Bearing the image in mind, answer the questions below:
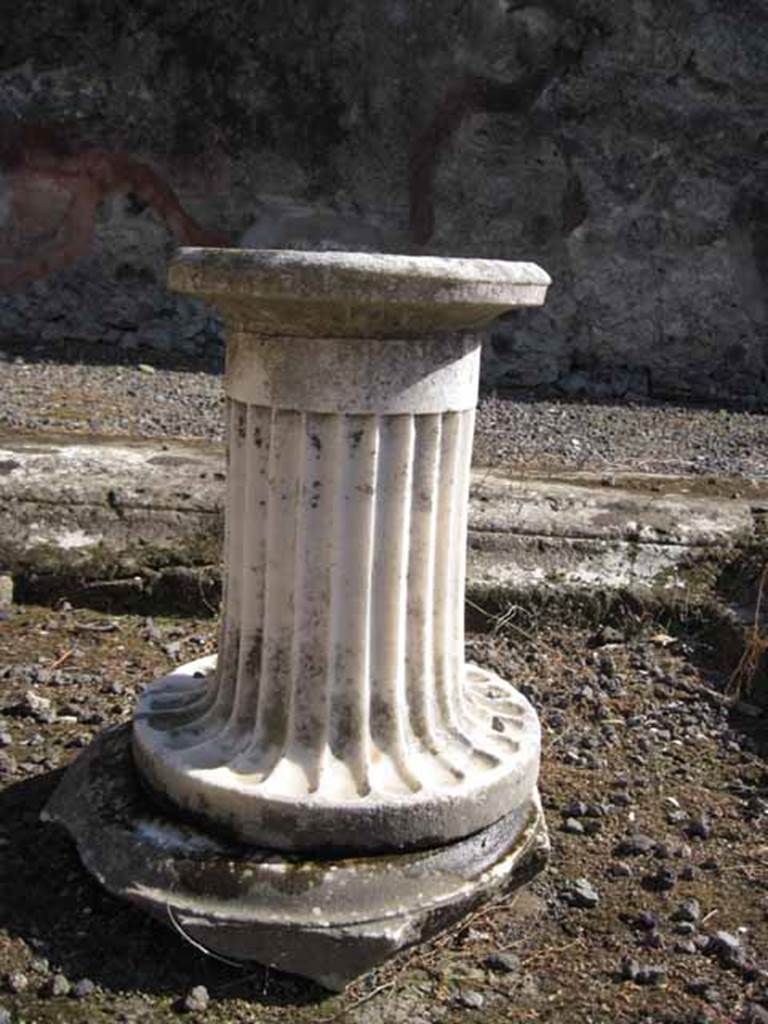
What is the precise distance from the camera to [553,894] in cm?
216

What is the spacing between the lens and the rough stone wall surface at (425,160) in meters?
7.44

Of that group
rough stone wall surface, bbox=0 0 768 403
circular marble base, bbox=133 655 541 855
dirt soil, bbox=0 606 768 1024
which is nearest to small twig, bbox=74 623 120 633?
dirt soil, bbox=0 606 768 1024

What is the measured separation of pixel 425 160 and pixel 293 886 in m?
6.48

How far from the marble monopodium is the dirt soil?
0.07m

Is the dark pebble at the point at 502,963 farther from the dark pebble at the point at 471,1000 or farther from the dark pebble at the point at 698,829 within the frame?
the dark pebble at the point at 698,829

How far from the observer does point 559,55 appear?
7.45 m

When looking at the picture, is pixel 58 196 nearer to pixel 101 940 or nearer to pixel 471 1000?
pixel 101 940

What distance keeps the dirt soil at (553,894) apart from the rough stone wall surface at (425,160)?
492cm

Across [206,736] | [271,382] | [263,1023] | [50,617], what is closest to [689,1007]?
[263,1023]

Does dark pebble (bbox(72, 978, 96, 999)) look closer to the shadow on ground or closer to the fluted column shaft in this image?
the shadow on ground

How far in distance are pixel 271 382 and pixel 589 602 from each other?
1.67m

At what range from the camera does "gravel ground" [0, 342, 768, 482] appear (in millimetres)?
5211

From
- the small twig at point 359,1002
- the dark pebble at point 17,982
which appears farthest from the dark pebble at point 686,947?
the dark pebble at point 17,982

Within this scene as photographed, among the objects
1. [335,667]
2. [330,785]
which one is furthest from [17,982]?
[335,667]
